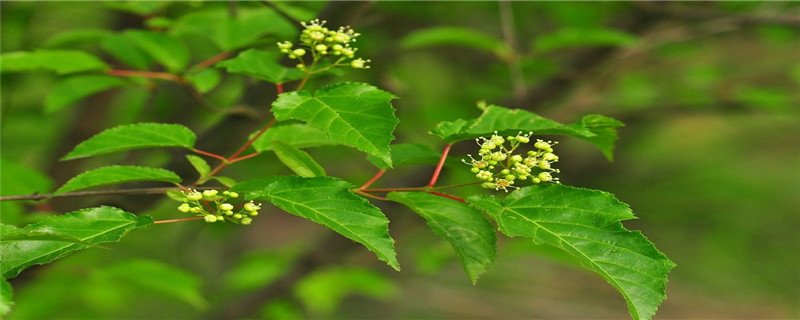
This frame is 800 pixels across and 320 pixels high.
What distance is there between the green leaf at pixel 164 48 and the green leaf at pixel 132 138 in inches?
23.6

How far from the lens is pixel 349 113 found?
41.2 inches

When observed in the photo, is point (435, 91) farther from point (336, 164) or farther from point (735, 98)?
point (735, 98)

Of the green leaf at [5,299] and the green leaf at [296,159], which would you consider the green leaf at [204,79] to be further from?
the green leaf at [5,299]

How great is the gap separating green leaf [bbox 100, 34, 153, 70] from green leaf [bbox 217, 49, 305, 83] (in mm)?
809

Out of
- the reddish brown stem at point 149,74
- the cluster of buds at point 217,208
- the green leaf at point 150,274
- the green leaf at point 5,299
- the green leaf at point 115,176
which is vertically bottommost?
the green leaf at point 150,274

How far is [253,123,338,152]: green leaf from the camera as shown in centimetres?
127

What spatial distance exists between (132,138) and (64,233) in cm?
27

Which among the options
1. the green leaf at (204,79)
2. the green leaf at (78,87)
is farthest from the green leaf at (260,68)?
the green leaf at (78,87)

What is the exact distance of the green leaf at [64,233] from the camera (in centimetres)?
95

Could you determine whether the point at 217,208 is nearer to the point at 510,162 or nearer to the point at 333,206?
the point at 333,206

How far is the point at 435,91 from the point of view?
4668mm

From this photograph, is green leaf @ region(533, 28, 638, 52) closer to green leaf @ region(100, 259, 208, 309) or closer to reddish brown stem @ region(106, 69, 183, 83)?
reddish brown stem @ region(106, 69, 183, 83)

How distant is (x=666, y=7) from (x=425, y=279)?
141 inches

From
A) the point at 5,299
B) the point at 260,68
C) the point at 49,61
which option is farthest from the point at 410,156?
the point at 49,61
